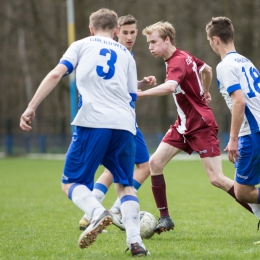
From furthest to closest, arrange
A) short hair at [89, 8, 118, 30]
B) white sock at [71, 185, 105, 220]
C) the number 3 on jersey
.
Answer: short hair at [89, 8, 118, 30] < the number 3 on jersey < white sock at [71, 185, 105, 220]

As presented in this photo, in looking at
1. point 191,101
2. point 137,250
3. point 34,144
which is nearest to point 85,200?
point 137,250

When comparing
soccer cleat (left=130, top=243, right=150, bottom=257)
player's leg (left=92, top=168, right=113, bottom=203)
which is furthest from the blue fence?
soccer cleat (left=130, top=243, right=150, bottom=257)

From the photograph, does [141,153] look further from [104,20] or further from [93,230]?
[93,230]

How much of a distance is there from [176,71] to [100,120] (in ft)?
5.18

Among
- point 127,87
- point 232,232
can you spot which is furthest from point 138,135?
point 127,87

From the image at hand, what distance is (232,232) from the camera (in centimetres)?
701

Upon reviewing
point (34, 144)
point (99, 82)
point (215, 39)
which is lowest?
point (34, 144)

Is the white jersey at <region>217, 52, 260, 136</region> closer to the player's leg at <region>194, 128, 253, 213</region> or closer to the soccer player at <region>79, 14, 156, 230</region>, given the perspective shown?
the player's leg at <region>194, 128, 253, 213</region>

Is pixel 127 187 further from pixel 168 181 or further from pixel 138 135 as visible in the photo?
pixel 168 181

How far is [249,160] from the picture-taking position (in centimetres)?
594

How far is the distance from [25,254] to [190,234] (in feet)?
6.78

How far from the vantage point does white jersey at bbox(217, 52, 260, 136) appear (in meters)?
5.72

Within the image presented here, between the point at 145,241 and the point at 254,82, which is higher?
the point at 254,82

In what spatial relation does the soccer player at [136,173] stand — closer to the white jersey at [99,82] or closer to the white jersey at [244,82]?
the white jersey at [244,82]
